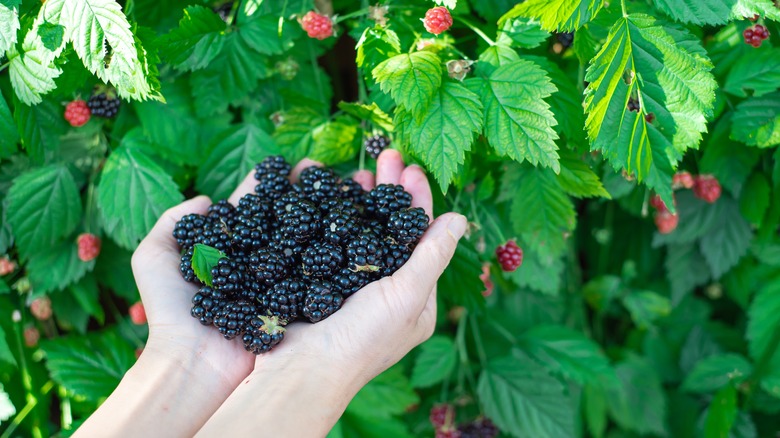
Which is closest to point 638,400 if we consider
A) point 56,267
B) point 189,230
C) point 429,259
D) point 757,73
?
point 757,73

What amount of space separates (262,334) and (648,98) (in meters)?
0.98

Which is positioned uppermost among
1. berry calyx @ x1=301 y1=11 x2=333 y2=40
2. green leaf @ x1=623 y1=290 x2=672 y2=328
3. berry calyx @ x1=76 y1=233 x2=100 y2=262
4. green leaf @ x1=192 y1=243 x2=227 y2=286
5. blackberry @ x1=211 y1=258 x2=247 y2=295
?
berry calyx @ x1=301 y1=11 x2=333 y2=40

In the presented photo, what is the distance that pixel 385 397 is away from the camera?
1.97 m

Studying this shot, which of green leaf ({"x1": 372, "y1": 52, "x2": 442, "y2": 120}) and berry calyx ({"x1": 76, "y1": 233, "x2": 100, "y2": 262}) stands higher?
green leaf ({"x1": 372, "y1": 52, "x2": 442, "y2": 120})

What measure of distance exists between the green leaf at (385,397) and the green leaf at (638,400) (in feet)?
2.99

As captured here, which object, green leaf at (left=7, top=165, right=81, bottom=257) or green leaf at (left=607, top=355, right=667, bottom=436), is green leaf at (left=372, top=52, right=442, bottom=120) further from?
green leaf at (left=607, top=355, right=667, bottom=436)

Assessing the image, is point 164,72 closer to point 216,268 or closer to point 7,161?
point 7,161

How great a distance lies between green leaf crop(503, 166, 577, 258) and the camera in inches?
63.7

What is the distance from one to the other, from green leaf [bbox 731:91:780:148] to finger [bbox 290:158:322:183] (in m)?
1.11

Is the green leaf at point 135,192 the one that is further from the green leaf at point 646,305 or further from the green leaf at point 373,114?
the green leaf at point 646,305

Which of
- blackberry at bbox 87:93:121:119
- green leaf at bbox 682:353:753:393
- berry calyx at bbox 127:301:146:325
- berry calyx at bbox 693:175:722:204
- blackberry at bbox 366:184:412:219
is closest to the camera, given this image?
blackberry at bbox 366:184:412:219

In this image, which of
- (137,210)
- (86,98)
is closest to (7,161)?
(86,98)

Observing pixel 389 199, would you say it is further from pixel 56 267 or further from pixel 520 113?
pixel 56 267

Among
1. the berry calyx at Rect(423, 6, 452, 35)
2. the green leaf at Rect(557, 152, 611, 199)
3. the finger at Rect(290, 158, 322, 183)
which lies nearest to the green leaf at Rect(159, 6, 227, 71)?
the finger at Rect(290, 158, 322, 183)
